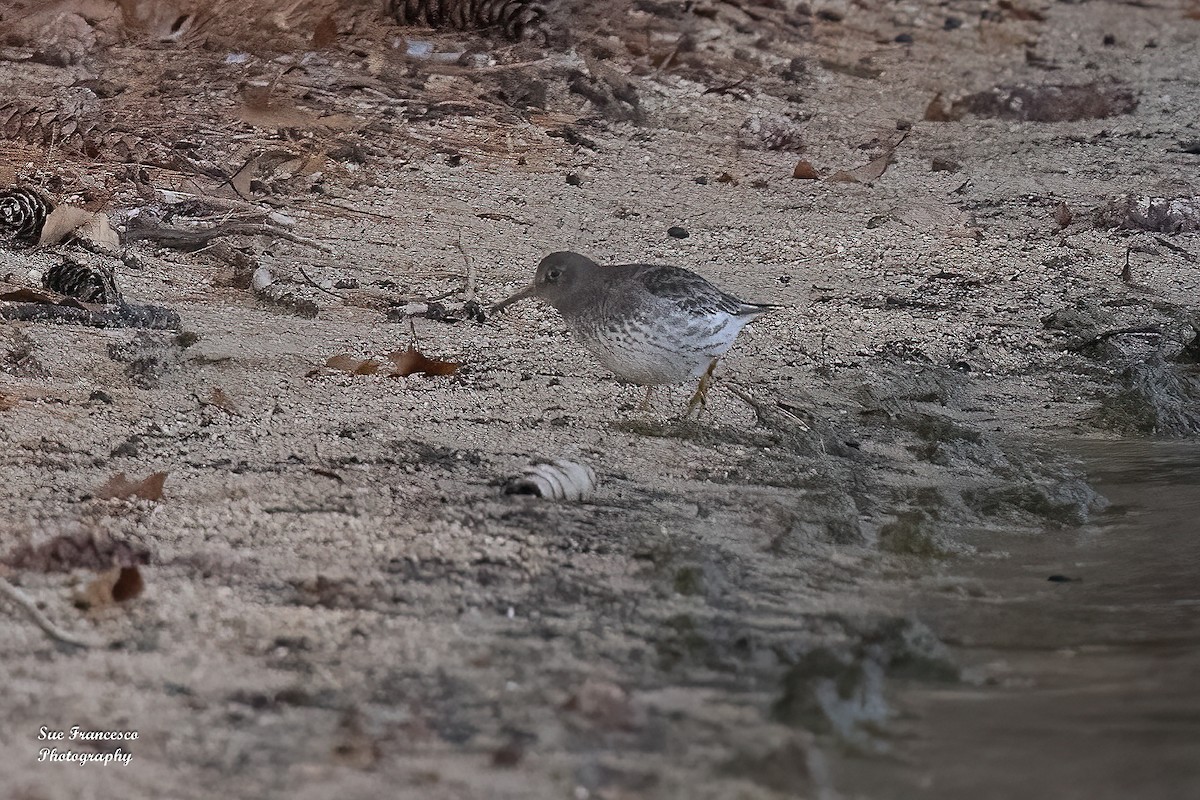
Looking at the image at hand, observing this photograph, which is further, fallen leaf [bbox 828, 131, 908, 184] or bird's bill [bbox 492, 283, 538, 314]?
fallen leaf [bbox 828, 131, 908, 184]

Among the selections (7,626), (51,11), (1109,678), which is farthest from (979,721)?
(51,11)

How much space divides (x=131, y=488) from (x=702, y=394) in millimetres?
2083

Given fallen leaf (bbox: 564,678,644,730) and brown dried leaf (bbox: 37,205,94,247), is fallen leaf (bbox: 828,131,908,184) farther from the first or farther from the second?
fallen leaf (bbox: 564,678,644,730)

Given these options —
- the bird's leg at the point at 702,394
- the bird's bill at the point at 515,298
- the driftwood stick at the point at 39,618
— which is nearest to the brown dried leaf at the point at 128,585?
the driftwood stick at the point at 39,618

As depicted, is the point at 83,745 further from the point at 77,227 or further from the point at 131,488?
the point at 77,227

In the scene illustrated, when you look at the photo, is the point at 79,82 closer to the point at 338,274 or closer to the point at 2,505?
the point at 338,274

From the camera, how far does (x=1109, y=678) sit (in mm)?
2650

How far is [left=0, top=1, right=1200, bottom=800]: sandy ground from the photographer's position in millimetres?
2447

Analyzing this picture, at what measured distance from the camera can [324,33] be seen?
268 inches

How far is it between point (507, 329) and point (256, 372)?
3.58 ft

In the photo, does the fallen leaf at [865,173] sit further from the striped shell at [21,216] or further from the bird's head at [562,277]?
the striped shell at [21,216]

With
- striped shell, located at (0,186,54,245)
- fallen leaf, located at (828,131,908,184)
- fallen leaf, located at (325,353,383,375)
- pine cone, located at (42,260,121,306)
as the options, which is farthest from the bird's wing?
striped shell, located at (0,186,54,245)

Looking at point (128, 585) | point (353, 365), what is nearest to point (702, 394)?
point (353, 365)

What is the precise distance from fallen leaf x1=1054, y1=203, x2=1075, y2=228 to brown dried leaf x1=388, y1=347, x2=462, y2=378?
10.7 feet
